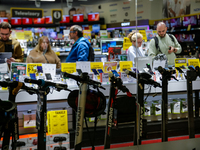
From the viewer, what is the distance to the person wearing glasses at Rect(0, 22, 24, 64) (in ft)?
10.8

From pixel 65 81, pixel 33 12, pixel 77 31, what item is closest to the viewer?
pixel 33 12

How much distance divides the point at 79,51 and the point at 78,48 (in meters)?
0.05

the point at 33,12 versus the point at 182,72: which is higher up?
the point at 33,12

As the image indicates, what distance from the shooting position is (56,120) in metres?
3.03

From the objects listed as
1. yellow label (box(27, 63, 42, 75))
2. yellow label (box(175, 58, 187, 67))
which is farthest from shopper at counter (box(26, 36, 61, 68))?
yellow label (box(175, 58, 187, 67))

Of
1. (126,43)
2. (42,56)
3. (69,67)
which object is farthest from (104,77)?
(42,56)

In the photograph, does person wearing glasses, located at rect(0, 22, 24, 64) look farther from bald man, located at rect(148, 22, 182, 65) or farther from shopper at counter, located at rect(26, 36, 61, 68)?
bald man, located at rect(148, 22, 182, 65)

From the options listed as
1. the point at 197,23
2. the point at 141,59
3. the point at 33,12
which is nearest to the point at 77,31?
the point at 33,12

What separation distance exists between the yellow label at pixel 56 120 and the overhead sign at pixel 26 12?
1.17 metres

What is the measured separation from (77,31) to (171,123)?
1.90 meters

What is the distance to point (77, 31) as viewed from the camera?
395 cm

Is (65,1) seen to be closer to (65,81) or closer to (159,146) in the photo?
(65,81)

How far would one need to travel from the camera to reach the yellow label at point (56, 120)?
3018 millimetres

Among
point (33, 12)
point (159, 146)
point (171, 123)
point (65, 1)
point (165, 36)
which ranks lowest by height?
point (159, 146)
